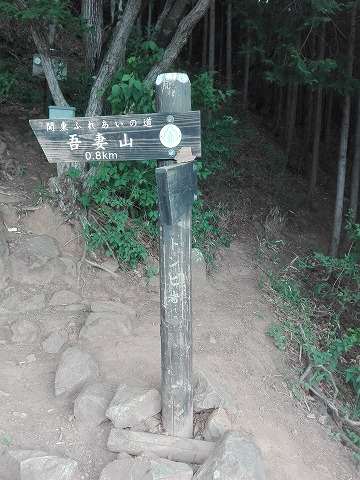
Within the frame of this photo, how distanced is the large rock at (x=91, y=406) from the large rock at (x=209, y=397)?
0.69 meters

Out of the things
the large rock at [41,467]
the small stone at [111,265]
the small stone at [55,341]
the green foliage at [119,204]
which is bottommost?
the small stone at [55,341]

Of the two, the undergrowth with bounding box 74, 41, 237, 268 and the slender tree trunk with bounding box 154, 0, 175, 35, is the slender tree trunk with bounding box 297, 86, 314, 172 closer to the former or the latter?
the slender tree trunk with bounding box 154, 0, 175, 35

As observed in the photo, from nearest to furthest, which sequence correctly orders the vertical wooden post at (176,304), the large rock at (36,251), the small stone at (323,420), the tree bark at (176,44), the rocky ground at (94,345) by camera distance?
the vertical wooden post at (176,304) < the rocky ground at (94,345) < the small stone at (323,420) < the large rock at (36,251) < the tree bark at (176,44)

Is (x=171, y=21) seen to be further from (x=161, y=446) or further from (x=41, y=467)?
(x=41, y=467)

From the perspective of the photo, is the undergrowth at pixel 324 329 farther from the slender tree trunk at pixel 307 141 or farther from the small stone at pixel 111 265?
the slender tree trunk at pixel 307 141

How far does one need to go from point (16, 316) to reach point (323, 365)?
3569mm

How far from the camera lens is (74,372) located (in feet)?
13.7

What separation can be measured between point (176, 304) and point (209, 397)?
1.00m

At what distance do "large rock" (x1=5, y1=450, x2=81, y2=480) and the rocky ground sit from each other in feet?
0.19

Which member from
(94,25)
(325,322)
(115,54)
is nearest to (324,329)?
(325,322)

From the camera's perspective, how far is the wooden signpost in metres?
2.93

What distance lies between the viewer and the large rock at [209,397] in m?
3.78

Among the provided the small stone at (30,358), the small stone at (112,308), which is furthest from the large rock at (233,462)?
the small stone at (112,308)

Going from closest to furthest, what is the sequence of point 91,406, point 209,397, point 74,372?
point 91,406, point 209,397, point 74,372
